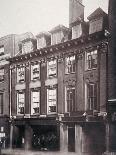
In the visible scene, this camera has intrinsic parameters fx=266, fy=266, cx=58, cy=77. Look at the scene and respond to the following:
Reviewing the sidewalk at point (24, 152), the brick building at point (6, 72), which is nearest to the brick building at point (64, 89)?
the sidewalk at point (24, 152)

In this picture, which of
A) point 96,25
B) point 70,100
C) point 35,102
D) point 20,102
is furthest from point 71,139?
point 96,25

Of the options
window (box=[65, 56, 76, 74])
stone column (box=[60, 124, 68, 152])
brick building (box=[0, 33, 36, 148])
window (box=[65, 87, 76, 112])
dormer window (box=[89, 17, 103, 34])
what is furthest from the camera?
brick building (box=[0, 33, 36, 148])

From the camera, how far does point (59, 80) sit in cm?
1073

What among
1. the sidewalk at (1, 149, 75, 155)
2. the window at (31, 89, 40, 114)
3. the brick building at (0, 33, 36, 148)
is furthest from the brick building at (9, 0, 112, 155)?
the brick building at (0, 33, 36, 148)

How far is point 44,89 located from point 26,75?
1262mm

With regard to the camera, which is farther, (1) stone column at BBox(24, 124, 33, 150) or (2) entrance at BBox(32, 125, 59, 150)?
(1) stone column at BBox(24, 124, 33, 150)

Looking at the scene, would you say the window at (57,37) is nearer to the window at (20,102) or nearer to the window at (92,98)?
the window at (20,102)

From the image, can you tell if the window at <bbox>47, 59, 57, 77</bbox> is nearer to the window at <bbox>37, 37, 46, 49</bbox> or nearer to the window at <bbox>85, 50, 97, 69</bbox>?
the window at <bbox>37, 37, 46, 49</bbox>

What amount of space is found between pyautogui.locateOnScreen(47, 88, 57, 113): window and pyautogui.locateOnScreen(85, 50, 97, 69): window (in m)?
1.92

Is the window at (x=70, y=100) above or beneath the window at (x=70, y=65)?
beneath

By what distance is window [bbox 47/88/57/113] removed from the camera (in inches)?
418

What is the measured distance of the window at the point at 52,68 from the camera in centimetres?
1086

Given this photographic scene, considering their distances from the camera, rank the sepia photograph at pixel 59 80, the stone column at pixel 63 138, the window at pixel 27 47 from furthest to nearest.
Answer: the window at pixel 27 47, the stone column at pixel 63 138, the sepia photograph at pixel 59 80

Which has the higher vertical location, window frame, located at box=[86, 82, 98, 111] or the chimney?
the chimney
